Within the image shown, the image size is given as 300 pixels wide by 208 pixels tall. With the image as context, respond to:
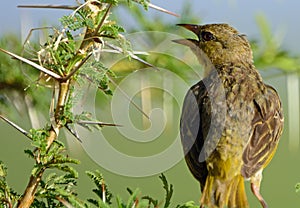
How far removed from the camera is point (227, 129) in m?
2.73

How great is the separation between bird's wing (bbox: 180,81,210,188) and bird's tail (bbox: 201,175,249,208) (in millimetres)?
88

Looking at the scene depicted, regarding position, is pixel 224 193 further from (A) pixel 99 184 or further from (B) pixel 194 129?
(A) pixel 99 184

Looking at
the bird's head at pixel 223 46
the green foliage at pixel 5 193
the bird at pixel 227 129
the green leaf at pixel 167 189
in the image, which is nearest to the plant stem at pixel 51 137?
the green foliage at pixel 5 193

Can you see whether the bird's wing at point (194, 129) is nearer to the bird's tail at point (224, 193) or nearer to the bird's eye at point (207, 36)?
the bird's tail at point (224, 193)

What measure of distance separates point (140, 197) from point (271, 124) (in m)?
1.52

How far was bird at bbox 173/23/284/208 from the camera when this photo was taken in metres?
2.61

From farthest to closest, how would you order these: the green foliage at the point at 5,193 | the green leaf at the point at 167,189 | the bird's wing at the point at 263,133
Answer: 1. the bird's wing at the point at 263,133
2. the green leaf at the point at 167,189
3. the green foliage at the point at 5,193

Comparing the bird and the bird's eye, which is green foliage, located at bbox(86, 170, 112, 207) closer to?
the bird

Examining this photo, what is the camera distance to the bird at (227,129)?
2613 mm

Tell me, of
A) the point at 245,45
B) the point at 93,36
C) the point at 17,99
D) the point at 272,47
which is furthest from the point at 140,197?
the point at 245,45

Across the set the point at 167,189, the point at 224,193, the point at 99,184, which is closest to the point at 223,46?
the point at 224,193

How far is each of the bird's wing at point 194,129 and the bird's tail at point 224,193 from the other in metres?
0.09

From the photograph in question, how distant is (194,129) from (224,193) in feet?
1.30

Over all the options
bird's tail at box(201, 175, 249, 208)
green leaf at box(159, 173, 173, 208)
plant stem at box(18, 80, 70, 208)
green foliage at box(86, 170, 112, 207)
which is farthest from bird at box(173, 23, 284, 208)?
plant stem at box(18, 80, 70, 208)
